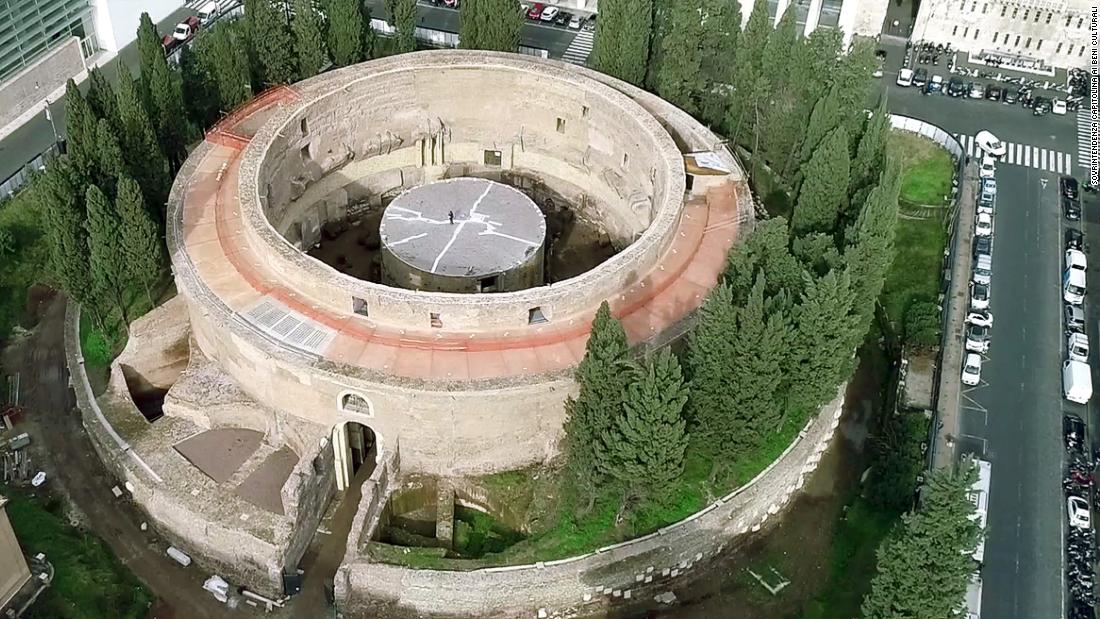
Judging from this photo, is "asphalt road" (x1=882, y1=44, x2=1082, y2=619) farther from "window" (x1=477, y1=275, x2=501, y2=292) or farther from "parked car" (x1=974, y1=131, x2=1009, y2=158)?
"window" (x1=477, y1=275, x2=501, y2=292)

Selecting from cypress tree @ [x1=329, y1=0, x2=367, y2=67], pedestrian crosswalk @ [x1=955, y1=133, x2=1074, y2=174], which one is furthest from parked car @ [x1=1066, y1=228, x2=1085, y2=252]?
cypress tree @ [x1=329, y1=0, x2=367, y2=67]

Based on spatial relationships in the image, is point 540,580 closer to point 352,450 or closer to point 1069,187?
point 352,450

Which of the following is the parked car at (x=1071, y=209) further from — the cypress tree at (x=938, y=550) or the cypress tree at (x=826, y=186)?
the cypress tree at (x=938, y=550)

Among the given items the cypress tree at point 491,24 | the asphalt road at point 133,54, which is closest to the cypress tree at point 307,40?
the cypress tree at point 491,24

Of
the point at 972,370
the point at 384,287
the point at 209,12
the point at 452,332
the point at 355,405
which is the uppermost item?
the point at 209,12

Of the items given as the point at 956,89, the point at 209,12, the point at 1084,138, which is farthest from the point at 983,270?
the point at 209,12

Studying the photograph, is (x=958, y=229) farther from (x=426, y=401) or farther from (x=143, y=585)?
(x=143, y=585)

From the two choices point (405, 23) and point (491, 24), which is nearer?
point (491, 24)
